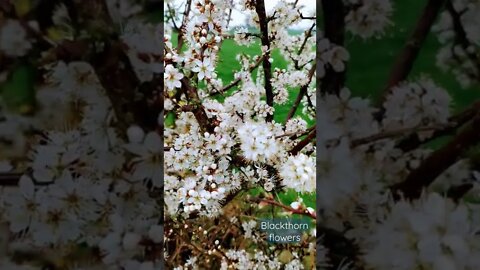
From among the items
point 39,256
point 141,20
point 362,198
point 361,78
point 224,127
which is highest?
point 141,20

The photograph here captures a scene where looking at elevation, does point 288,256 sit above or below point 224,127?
below

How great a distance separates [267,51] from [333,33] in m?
0.18

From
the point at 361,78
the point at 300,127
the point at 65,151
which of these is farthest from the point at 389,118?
the point at 65,151

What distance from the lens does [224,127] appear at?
1.71 meters

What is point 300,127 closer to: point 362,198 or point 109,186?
point 362,198

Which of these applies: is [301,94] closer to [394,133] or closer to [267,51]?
[267,51]

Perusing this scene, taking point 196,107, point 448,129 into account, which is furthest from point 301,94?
point 448,129

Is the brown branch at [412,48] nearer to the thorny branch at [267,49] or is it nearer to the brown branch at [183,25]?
the thorny branch at [267,49]

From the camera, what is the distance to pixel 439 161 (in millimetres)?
1764

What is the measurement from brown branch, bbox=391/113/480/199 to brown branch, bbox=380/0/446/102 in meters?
0.21

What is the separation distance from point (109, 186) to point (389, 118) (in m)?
0.75

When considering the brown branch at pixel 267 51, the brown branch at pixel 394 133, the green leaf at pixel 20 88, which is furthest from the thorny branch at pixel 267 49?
the green leaf at pixel 20 88

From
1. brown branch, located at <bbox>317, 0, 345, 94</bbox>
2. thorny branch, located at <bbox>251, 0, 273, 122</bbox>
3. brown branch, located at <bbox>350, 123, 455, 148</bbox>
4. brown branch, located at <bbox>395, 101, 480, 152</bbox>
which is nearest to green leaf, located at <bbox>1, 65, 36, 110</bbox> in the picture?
thorny branch, located at <bbox>251, 0, 273, 122</bbox>

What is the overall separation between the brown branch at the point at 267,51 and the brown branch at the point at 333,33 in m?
0.13
